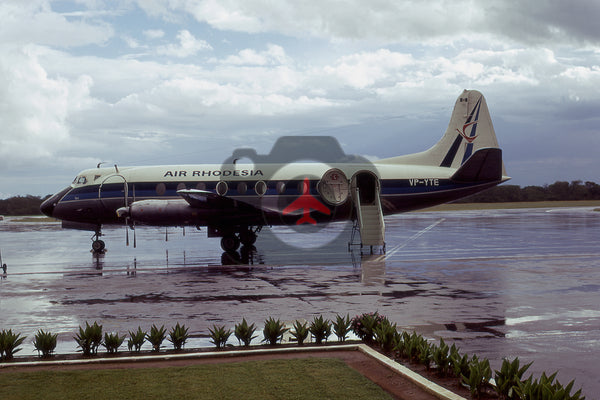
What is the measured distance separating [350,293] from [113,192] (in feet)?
59.4

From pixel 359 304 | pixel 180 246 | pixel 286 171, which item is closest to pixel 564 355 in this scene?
pixel 359 304

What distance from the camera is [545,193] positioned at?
121 meters

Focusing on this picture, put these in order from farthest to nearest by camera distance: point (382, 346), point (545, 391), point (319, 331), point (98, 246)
Answer: 1. point (98, 246)
2. point (319, 331)
3. point (382, 346)
4. point (545, 391)

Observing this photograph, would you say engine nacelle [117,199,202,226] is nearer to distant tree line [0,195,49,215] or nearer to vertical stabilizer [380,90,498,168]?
vertical stabilizer [380,90,498,168]

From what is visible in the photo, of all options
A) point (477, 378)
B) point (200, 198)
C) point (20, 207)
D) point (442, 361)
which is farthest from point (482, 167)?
point (20, 207)

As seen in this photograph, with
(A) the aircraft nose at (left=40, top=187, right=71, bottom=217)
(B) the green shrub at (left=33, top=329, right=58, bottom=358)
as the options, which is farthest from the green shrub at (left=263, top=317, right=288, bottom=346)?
(A) the aircraft nose at (left=40, top=187, right=71, bottom=217)

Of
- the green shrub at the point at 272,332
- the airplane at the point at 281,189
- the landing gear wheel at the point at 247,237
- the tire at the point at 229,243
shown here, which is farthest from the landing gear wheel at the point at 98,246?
the green shrub at the point at 272,332

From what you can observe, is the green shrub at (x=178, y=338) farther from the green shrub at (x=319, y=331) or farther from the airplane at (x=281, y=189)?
the airplane at (x=281, y=189)

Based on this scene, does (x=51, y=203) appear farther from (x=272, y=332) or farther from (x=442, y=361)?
(x=442, y=361)

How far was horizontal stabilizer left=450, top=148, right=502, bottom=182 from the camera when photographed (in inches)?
1113

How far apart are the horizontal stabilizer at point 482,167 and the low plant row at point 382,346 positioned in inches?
757

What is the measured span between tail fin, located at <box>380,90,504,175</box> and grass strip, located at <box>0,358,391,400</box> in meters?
23.3

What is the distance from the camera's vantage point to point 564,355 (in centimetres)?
949

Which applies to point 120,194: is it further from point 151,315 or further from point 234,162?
point 151,315
